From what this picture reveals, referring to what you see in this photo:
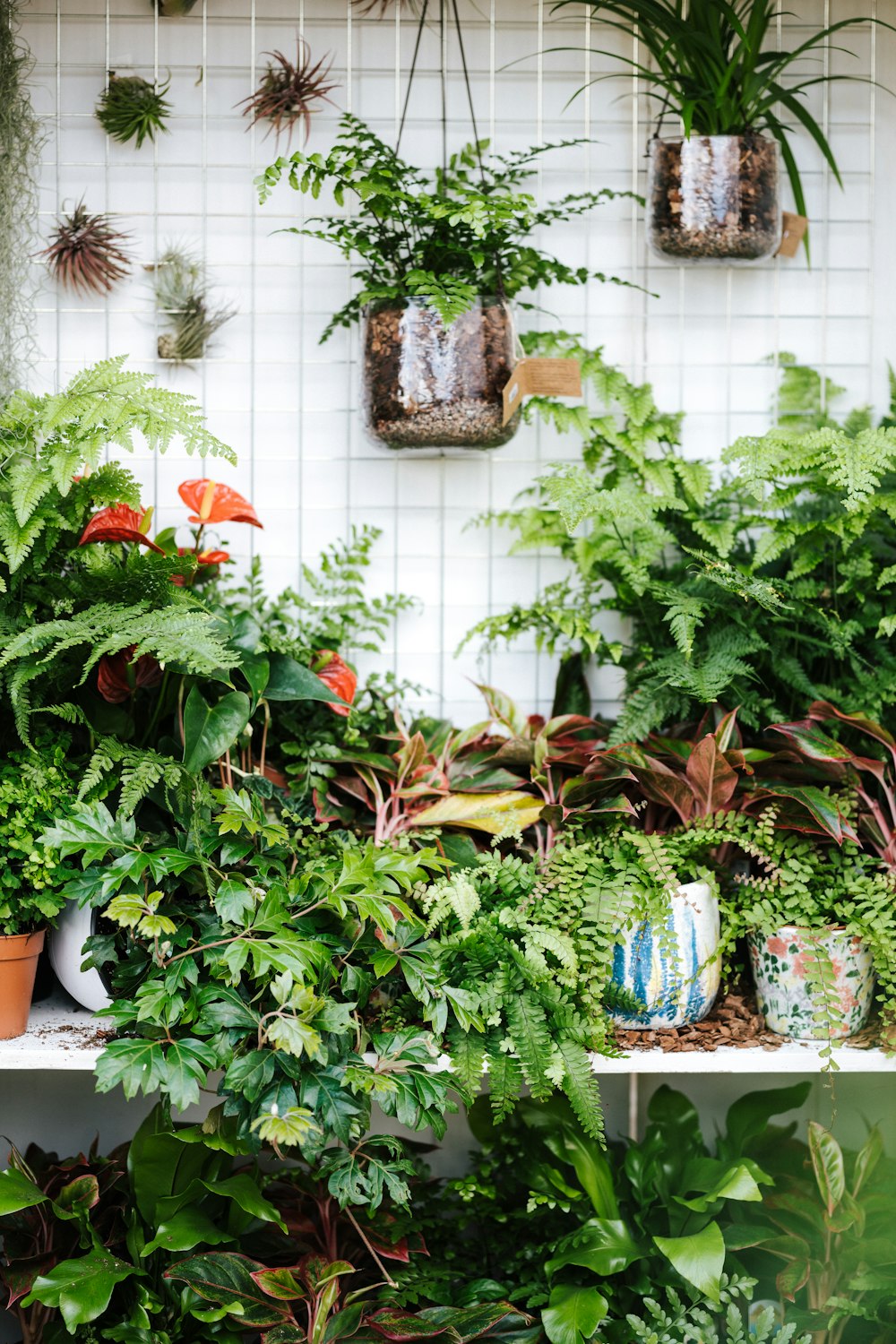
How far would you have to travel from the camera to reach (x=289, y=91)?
2.13 metres

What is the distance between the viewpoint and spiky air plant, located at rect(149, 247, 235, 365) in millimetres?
2166

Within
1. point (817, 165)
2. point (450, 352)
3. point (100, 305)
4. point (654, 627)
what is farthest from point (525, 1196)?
point (817, 165)

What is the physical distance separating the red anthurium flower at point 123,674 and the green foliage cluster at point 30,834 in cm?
12

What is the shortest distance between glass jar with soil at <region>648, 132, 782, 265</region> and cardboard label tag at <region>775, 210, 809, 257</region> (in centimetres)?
14

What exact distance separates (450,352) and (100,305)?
31.9 inches

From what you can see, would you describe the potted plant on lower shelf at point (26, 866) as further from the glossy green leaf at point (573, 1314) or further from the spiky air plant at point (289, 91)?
the spiky air plant at point (289, 91)

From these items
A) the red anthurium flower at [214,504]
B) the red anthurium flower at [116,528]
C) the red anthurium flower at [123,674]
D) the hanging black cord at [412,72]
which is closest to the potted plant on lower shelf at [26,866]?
the red anthurium flower at [123,674]

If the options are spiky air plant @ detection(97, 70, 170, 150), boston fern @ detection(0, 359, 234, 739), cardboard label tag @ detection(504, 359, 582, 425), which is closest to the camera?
boston fern @ detection(0, 359, 234, 739)

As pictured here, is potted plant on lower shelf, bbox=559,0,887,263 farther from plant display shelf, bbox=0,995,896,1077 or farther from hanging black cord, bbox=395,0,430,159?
plant display shelf, bbox=0,995,896,1077

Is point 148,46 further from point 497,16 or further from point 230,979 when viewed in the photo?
point 230,979

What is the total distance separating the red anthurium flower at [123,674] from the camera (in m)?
1.68

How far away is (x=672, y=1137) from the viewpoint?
6.51 feet

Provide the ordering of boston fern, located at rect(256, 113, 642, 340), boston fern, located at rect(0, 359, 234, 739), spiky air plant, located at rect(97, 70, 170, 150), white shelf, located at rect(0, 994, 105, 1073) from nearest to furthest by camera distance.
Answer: boston fern, located at rect(0, 359, 234, 739), white shelf, located at rect(0, 994, 105, 1073), boston fern, located at rect(256, 113, 642, 340), spiky air plant, located at rect(97, 70, 170, 150)

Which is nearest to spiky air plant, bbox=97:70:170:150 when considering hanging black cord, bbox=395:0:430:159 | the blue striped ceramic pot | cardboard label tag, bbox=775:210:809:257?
hanging black cord, bbox=395:0:430:159
